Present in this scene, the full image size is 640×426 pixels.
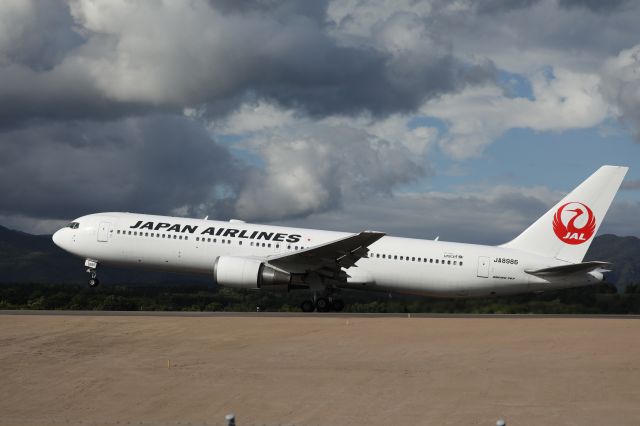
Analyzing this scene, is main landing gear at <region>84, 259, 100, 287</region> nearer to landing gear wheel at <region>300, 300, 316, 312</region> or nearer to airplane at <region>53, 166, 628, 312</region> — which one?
airplane at <region>53, 166, 628, 312</region>

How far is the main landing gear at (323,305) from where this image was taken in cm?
3391

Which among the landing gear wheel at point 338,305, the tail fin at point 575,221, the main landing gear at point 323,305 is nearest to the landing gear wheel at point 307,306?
the main landing gear at point 323,305

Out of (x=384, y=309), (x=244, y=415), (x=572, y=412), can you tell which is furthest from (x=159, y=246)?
(x=572, y=412)

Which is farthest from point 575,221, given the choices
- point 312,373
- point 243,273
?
point 312,373

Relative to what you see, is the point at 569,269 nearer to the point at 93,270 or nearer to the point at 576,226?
the point at 576,226

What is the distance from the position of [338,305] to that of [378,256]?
107 inches

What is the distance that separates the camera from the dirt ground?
16.9 m

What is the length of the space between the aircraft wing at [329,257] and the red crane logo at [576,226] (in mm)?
8946

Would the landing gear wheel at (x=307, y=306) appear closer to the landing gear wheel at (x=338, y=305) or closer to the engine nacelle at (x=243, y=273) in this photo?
the landing gear wheel at (x=338, y=305)

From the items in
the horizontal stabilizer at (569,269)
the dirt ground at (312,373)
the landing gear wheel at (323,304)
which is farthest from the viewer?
the landing gear wheel at (323,304)

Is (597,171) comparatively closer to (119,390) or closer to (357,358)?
(357,358)

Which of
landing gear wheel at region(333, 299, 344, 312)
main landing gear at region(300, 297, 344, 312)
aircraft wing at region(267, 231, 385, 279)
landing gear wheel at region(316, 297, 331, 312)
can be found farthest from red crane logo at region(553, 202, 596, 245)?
landing gear wheel at region(316, 297, 331, 312)

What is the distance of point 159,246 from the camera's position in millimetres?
34531

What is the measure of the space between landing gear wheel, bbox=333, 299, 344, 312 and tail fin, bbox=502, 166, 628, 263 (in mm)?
7826
